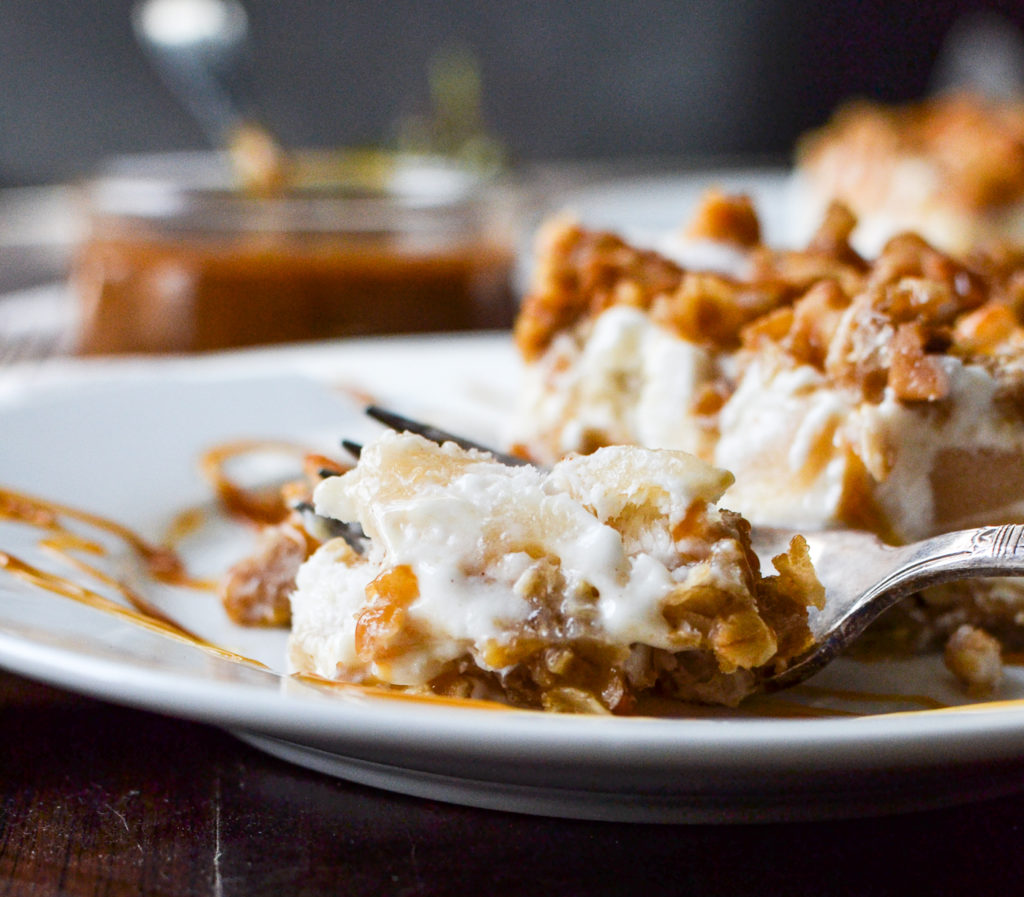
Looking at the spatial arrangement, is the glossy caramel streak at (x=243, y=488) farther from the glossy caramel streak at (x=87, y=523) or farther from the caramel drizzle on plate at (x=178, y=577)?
the glossy caramel streak at (x=87, y=523)

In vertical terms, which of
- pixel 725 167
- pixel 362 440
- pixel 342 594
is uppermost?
pixel 342 594

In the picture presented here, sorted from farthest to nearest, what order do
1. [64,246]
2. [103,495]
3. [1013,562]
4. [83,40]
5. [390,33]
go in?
1. [390,33]
2. [83,40]
3. [64,246]
4. [103,495]
5. [1013,562]

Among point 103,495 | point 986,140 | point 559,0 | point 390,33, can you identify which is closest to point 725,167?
point 559,0

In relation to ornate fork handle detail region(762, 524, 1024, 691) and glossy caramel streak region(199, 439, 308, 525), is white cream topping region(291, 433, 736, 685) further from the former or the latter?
glossy caramel streak region(199, 439, 308, 525)

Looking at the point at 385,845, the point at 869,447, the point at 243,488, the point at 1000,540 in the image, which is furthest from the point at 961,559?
the point at 243,488

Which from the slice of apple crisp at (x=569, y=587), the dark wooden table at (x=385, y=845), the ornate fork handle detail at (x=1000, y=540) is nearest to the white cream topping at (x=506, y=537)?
the slice of apple crisp at (x=569, y=587)

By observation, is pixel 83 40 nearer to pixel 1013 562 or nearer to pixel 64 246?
pixel 64 246

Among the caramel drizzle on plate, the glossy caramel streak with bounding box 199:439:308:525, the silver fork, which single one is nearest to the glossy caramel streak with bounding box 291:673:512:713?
the caramel drizzle on plate

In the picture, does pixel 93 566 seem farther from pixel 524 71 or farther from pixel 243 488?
pixel 524 71
